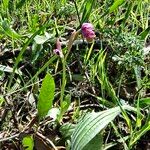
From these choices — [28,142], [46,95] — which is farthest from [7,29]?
[28,142]

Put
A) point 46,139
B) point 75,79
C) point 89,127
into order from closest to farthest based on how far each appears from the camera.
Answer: point 89,127 < point 46,139 < point 75,79

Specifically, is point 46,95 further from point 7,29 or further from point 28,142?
point 7,29

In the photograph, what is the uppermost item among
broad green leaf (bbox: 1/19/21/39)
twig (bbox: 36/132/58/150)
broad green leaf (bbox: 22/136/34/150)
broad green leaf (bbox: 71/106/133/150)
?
broad green leaf (bbox: 1/19/21/39)

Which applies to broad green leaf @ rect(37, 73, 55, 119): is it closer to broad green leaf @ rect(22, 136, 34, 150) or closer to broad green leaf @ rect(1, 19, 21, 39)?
broad green leaf @ rect(22, 136, 34, 150)

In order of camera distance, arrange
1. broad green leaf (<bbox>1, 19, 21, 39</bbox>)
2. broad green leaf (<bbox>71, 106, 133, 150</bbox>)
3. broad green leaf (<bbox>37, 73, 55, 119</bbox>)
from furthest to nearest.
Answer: broad green leaf (<bbox>1, 19, 21, 39</bbox>), broad green leaf (<bbox>37, 73, 55, 119</bbox>), broad green leaf (<bbox>71, 106, 133, 150</bbox>)

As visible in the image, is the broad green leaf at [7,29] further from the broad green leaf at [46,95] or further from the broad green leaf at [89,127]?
the broad green leaf at [89,127]

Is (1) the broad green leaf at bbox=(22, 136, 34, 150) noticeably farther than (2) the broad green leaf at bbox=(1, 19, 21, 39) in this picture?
No

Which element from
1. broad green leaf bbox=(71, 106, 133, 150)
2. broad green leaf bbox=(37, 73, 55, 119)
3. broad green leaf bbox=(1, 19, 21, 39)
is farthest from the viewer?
broad green leaf bbox=(1, 19, 21, 39)

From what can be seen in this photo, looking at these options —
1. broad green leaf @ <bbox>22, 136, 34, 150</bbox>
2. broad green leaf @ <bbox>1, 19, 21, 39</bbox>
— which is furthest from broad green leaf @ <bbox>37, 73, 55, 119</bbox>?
broad green leaf @ <bbox>1, 19, 21, 39</bbox>
